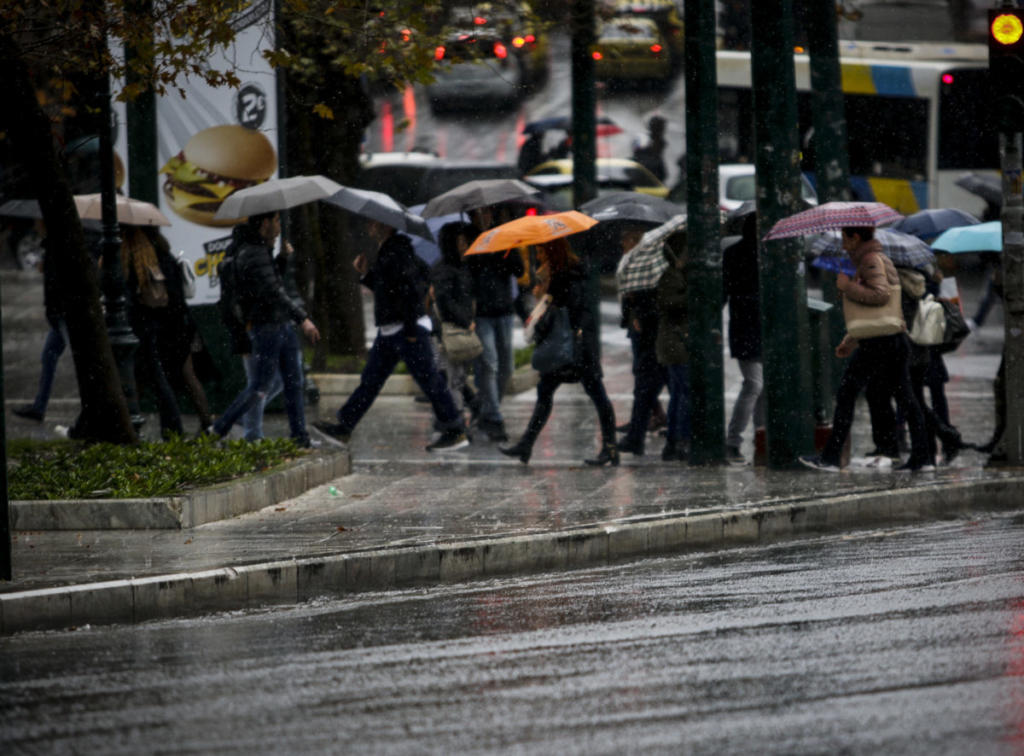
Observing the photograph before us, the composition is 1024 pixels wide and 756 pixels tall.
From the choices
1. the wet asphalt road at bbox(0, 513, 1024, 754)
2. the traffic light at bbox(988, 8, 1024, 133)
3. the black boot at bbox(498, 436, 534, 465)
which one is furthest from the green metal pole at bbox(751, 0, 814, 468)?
the wet asphalt road at bbox(0, 513, 1024, 754)

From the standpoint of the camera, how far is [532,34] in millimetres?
18078

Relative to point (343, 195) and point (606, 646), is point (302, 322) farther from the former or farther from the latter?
point (606, 646)

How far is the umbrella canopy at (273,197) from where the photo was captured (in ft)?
40.3

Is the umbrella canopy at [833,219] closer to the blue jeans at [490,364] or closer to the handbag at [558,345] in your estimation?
the handbag at [558,345]

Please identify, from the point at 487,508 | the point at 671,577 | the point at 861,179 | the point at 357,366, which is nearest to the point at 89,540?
the point at 487,508

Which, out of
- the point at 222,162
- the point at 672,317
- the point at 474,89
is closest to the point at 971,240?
the point at 672,317

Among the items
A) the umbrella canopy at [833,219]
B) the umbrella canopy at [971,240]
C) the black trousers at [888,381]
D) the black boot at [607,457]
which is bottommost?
the black boot at [607,457]

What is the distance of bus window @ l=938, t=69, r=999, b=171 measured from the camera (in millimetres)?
28391

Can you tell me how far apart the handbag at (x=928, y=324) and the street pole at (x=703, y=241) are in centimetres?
133

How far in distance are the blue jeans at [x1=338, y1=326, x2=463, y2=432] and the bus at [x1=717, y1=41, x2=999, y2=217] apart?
53.7 ft

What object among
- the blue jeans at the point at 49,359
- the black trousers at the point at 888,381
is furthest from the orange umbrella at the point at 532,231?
the blue jeans at the point at 49,359

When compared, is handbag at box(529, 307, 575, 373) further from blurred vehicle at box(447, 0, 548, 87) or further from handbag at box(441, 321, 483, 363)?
blurred vehicle at box(447, 0, 548, 87)

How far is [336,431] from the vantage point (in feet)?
43.4

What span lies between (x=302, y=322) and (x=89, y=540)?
3.39 meters
